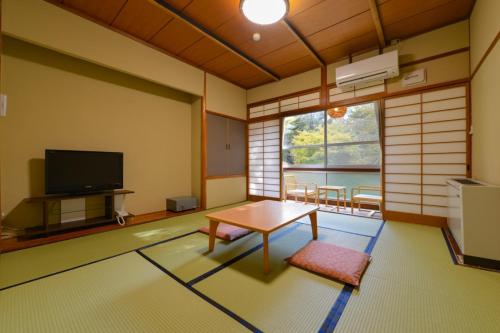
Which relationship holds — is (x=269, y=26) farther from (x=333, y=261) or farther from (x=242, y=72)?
(x=333, y=261)

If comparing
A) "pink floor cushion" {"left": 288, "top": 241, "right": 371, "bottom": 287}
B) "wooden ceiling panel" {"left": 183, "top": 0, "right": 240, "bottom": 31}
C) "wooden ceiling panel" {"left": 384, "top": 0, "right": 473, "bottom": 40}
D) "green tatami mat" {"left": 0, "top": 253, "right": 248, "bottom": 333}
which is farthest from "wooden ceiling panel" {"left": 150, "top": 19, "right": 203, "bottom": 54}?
"pink floor cushion" {"left": 288, "top": 241, "right": 371, "bottom": 287}

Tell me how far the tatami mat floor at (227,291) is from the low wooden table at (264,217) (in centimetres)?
26

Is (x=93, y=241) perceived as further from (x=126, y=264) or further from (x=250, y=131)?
(x=250, y=131)

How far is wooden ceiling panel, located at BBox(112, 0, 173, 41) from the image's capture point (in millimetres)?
2453

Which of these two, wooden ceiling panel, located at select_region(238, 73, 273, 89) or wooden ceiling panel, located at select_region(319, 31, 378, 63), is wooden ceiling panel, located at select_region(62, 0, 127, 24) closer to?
wooden ceiling panel, located at select_region(238, 73, 273, 89)

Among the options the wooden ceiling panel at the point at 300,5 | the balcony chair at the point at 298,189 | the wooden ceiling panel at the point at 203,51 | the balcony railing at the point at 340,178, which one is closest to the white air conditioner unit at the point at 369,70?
the wooden ceiling panel at the point at 300,5

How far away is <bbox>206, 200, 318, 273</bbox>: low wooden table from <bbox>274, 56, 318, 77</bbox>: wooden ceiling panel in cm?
268

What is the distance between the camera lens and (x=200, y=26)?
281 centimetres

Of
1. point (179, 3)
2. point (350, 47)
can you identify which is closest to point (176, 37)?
point (179, 3)

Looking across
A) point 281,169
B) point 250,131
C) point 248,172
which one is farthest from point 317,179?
point 250,131

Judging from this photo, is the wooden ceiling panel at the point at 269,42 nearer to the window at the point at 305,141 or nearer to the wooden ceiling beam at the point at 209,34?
the wooden ceiling beam at the point at 209,34

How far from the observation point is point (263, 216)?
2.15 metres

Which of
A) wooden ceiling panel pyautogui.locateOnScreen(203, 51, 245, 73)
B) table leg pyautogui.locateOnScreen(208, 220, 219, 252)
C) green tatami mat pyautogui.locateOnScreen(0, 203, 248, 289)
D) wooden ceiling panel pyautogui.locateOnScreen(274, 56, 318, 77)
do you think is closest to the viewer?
green tatami mat pyautogui.locateOnScreen(0, 203, 248, 289)

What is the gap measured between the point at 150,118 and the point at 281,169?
110 inches
